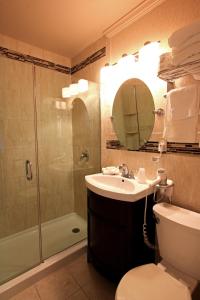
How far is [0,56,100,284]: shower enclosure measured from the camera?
197 cm

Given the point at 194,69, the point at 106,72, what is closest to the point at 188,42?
the point at 194,69

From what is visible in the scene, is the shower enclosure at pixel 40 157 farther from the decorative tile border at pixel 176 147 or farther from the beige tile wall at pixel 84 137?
the decorative tile border at pixel 176 147

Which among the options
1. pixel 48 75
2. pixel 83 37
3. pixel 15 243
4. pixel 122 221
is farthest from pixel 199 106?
pixel 15 243

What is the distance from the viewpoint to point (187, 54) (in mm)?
1014

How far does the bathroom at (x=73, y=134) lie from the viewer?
135cm

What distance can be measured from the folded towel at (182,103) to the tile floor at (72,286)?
1.48 metres

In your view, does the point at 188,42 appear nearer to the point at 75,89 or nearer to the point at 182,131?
the point at 182,131

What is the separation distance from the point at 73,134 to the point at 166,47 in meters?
1.49

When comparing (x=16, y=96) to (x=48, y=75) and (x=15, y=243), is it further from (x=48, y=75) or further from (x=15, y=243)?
(x=15, y=243)

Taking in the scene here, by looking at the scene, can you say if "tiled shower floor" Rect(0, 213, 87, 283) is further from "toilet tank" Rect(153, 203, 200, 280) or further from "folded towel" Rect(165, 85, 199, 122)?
"folded towel" Rect(165, 85, 199, 122)

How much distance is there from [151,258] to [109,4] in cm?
216

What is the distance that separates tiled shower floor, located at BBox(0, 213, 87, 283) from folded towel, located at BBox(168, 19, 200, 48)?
2051 millimetres

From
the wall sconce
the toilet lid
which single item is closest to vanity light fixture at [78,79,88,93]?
the wall sconce

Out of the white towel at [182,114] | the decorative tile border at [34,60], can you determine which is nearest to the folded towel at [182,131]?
the white towel at [182,114]
